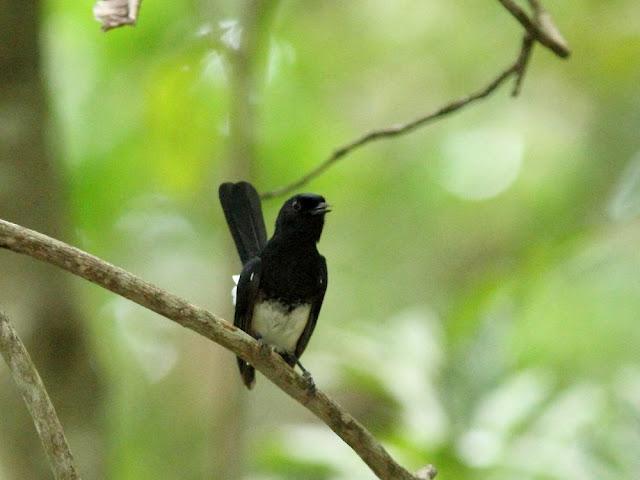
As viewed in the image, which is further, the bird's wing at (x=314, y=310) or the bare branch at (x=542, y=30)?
the bird's wing at (x=314, y=310)

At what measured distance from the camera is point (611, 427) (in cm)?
483

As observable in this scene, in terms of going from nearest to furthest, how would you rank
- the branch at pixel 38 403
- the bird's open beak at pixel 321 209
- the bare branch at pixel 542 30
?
the branch at pixel 38 403 → the bare branch at pixel 542 30 → the bird's open beak at pixel 321 209

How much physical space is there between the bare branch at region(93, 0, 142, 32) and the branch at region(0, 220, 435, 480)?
17.8 inches

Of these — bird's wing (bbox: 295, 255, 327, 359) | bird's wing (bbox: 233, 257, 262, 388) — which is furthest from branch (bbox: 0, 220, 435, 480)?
bird's wing (bbox: 295, 255, 327, 359)

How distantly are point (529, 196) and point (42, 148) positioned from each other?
174 inches

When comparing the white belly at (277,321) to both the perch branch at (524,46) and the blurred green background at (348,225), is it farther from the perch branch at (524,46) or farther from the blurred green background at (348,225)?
the perch branch at (524,46)

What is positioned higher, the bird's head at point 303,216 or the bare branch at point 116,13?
the bare branch at point 116,13

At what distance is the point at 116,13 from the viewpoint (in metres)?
2.07

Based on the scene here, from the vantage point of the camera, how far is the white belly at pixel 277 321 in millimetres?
3666

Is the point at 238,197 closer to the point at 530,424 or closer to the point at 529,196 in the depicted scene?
the point at 530,424

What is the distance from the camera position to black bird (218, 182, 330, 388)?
359cm

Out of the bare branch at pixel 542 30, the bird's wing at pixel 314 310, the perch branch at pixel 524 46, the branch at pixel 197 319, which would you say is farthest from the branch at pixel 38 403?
the bird's wing at pixel 314 310

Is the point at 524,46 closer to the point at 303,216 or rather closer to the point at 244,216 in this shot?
the point at 303,216

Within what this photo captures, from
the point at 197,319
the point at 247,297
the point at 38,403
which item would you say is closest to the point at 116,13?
the point at 197,319
